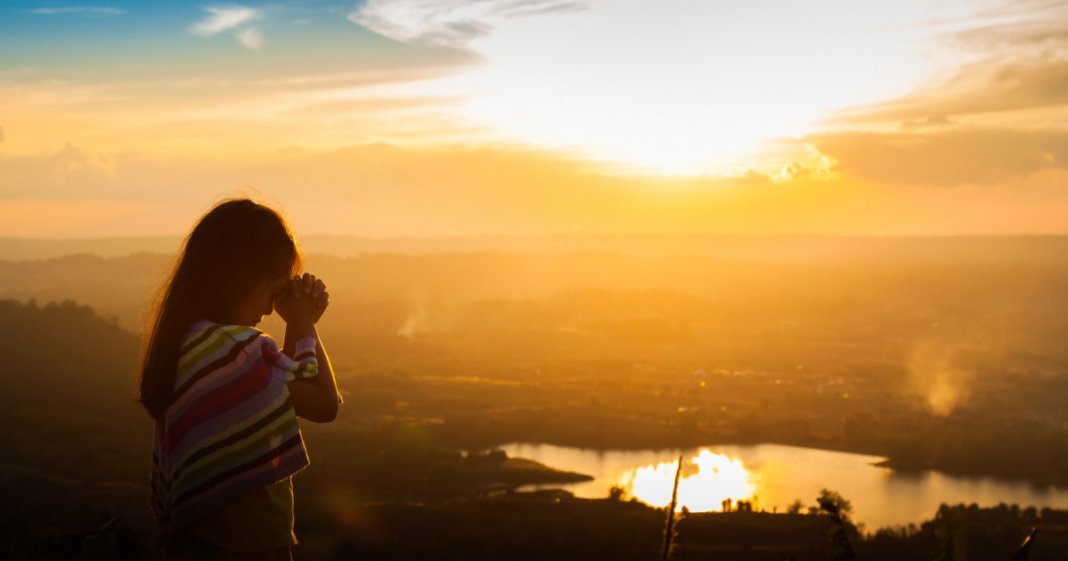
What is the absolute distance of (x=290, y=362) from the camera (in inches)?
155

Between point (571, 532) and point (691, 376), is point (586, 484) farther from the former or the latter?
point (691, 376)

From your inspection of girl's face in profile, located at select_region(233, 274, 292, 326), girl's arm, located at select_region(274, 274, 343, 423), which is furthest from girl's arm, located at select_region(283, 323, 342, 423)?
girl's face in profile, located at select_region(233, 274, 292, 326)

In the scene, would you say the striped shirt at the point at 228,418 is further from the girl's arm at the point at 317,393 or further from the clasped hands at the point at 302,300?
the clasped hands at the point at 302,300

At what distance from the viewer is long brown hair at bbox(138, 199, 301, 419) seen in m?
4.07

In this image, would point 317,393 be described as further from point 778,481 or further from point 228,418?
point 778,481

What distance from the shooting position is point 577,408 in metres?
119

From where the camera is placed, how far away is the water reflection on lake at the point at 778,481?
7431 cm

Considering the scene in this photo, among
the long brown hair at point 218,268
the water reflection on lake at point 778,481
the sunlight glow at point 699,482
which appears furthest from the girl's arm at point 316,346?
the water reflection on lake at point 778,481

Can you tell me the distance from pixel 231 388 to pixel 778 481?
83.3 metres

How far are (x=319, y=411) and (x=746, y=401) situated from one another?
13025cm

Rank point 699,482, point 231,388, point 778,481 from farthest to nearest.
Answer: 1. point 778,481
2. point 699,482
3. point 231,388

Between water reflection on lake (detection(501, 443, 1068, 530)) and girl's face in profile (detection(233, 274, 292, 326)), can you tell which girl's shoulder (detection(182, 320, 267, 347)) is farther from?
water reflection on lake (detection(501, 443, 1068, 530))

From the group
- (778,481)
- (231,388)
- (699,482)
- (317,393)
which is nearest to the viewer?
(231,388)

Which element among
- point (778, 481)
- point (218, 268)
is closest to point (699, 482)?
point (778, 481)
